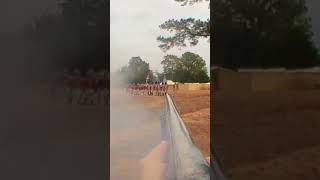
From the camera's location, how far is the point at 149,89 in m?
4.25

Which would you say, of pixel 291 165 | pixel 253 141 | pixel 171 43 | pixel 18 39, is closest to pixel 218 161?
pixel 253 141

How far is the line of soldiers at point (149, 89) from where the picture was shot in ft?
13.9

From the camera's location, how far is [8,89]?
3.97m

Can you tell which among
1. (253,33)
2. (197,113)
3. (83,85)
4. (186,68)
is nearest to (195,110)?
(197,113)

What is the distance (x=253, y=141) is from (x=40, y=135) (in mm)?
2023

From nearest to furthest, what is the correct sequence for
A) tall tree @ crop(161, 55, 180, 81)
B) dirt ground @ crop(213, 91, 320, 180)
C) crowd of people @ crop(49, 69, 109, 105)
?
dirt ground @ crop(213, 91, 320, 180) < crowd of people @ crop(49, 69, 109, 105) < tall tree @ crop(161, 55, 180, 81)

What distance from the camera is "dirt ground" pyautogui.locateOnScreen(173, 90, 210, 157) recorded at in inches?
163

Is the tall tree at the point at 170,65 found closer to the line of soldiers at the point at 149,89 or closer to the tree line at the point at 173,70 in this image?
the tree line at the point at 173,70

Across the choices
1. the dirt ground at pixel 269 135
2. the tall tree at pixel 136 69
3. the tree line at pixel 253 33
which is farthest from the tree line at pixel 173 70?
the dirt ground at pixel 269 135

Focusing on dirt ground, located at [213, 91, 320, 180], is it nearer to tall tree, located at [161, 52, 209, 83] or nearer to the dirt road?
tall tree, located at [161, 52, 209, 83]

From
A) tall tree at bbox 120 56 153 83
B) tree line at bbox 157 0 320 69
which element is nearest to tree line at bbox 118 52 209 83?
tall tree at bbox 120 56 153 83

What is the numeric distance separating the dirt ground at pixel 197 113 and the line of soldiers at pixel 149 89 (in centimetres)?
13

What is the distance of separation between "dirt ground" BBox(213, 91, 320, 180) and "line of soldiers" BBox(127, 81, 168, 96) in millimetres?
564

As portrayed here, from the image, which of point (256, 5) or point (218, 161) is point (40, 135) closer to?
point (218, 161)
